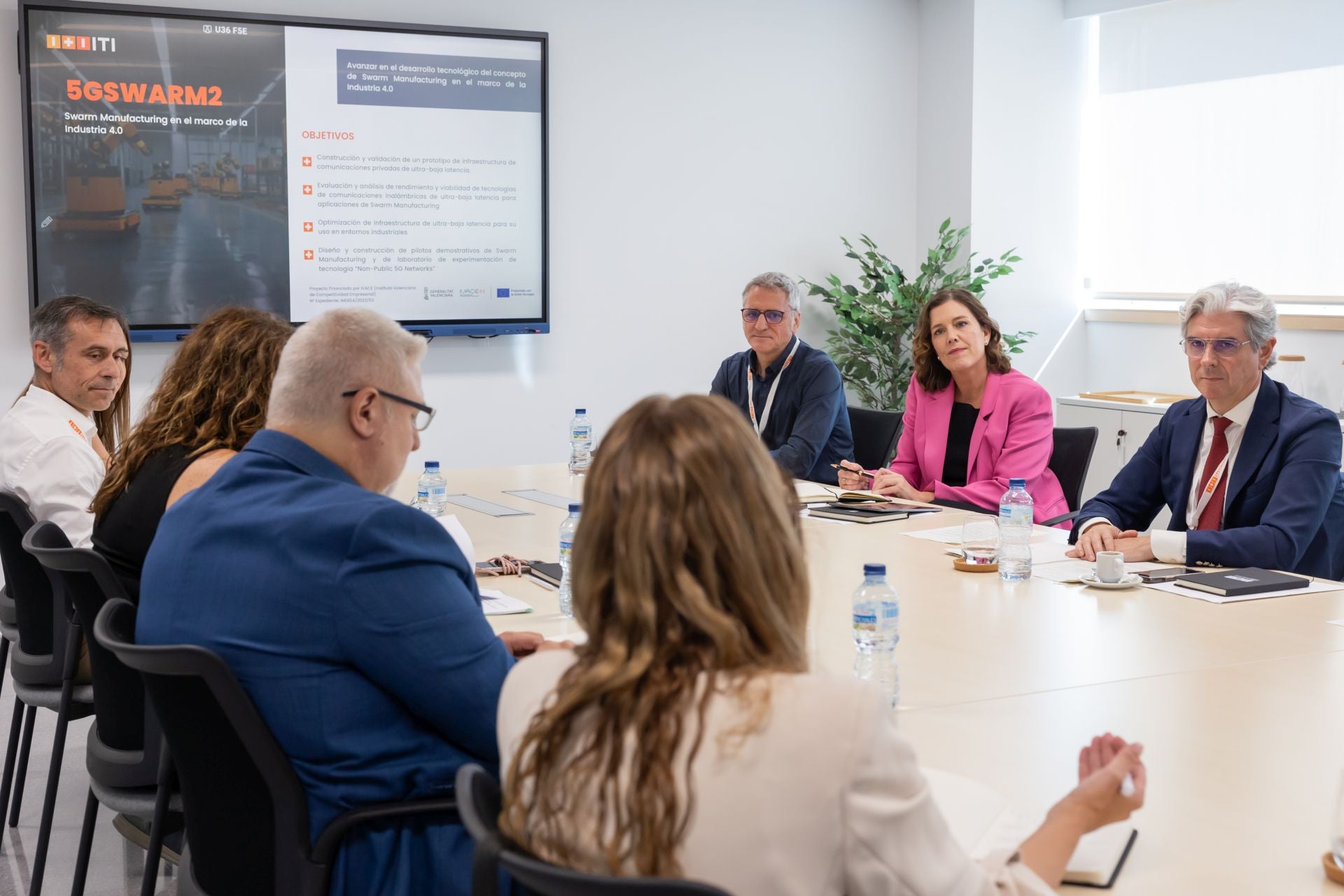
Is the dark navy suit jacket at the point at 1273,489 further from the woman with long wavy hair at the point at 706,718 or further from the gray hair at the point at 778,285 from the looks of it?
the woman with long wavy hair at the point at 706,718

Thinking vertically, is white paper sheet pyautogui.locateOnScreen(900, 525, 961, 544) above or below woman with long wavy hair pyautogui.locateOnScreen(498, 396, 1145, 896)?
below

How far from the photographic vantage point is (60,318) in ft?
11.5

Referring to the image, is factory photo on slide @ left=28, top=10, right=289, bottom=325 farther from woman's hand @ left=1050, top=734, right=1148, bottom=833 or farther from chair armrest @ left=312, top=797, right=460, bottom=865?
woman's hand @ left=1050, top=734, right=1148, bottom=833

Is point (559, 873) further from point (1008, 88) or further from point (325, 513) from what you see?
point (1008, 88)

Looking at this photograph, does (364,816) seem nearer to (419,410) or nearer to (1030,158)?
(419,410)

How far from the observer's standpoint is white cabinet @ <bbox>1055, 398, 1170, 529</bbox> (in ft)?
20.3

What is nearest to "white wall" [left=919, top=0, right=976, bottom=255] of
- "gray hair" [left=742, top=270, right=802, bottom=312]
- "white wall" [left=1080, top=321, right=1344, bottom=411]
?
"white wall" [left=1080, top=321, right=1344, bottom=411]

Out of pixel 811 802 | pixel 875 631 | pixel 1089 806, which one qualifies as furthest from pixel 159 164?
pixel 811 802

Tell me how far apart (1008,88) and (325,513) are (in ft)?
20.5

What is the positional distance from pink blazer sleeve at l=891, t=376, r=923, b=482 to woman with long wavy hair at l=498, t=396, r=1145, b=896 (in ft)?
11.3

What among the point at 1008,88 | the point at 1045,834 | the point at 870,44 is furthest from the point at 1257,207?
the point at 1045,834

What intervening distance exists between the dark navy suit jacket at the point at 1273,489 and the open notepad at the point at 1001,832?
68.0 inches

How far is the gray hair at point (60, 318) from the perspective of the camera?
11.4 ft

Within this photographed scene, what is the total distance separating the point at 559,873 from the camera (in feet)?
3.38
